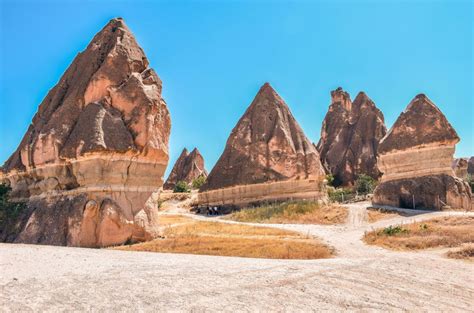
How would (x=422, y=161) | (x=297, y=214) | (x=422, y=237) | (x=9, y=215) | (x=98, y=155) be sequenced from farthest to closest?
(x=422, y=161) → (x=297, y=214) → (x=9, y=215) → (x=422, y=237) → (x=98, y=155)

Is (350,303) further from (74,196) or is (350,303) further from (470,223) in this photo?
(470,223)

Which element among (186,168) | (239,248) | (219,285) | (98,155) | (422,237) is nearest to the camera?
(219,285)

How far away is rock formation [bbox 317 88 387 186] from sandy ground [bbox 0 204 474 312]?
37.3 metres

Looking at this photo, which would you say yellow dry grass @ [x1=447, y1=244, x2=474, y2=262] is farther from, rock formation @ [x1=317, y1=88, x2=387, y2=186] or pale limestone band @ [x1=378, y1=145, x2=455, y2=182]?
rock formation @ [x1=317, y1=88, x2=387, y2=186]

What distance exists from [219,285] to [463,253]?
23.0 ft

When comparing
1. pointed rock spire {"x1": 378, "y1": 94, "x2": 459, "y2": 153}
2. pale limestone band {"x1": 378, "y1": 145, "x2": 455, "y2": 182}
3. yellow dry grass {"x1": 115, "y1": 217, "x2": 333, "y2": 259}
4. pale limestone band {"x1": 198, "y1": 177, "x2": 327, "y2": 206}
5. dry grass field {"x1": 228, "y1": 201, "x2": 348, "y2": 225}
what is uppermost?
pointed rock spire {"x1": 378, "y1": 94, "x2": 459, "y2": 153}

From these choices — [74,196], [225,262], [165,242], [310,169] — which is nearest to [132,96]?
[74,196]

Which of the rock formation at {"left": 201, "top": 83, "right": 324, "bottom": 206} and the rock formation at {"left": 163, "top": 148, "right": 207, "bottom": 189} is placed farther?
the rock formation at {"left": 163, "top": 148, "right": 207, "bottom": 189}

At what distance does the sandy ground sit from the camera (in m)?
4.43

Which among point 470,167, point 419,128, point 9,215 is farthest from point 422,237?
point 470,167

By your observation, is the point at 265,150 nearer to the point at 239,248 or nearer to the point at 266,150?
the point at 266,150

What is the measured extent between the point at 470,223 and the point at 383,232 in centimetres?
386

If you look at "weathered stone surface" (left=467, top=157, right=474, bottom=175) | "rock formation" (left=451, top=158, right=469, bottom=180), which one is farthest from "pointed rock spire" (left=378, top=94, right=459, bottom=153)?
"weathered stone surface" (left=467, top=157, right=474, bottom=175)

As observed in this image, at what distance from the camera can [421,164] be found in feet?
69.3
